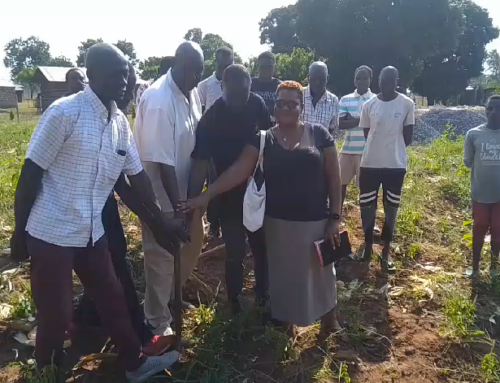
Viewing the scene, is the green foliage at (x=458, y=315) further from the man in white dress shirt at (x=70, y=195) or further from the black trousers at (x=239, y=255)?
the man in white dress shirt at (x=70, y=195)

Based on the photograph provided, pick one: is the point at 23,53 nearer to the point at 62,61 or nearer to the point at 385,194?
the point at 62,61

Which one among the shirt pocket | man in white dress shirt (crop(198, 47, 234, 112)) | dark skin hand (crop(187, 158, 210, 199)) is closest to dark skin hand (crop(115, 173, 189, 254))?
the shirt pocket

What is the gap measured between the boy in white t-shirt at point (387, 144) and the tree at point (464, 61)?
29900 millimetres

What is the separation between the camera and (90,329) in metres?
3.27

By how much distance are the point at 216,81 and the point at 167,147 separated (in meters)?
2.27

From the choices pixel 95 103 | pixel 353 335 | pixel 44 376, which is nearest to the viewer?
pixel 95 103

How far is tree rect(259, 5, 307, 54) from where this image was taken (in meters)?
39.5

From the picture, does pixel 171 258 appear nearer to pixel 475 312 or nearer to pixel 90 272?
pixel 90 272

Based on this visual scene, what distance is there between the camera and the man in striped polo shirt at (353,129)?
530cm

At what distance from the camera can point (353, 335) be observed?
135 inches

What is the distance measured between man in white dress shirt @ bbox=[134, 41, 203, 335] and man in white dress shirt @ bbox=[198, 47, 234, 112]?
1.63m

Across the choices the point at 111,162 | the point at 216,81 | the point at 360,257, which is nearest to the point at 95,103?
the point at 111,162

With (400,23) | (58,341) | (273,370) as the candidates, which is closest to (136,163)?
(58,341)

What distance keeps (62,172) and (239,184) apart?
1209mm
